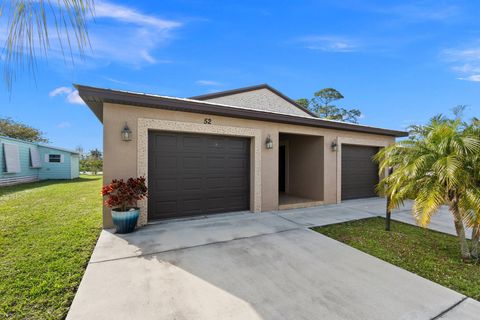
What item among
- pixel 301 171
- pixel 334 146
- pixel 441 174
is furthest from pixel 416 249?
pixel 301 171

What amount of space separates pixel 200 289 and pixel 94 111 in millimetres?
5849

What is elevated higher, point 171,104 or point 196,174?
point 171,104

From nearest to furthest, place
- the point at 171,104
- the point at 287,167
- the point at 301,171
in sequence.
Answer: the point at 171,104, the point at 301,171, the point at 287,167

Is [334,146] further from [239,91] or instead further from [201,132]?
[239,91]

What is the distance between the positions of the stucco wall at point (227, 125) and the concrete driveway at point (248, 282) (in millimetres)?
1776

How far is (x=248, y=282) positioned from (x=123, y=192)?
338 centimetres

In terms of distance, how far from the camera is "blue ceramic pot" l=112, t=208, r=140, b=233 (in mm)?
4883

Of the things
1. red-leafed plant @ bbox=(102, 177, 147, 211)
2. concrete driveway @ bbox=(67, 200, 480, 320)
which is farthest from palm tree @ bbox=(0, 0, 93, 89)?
red-leafed plant @ bbox=(102, 177, 147, 211)

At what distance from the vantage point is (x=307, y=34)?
912 cm

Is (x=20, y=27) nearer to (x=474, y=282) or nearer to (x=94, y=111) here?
(x=474, y=282)

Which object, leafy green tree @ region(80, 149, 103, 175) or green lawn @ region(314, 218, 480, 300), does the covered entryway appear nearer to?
green lawn @ region(314, 218, 480, 300)

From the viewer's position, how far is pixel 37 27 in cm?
92

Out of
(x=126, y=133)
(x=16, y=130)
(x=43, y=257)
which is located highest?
(x=16, y=130)

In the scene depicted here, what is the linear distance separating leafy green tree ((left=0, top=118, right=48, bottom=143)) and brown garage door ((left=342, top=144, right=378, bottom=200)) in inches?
1398
